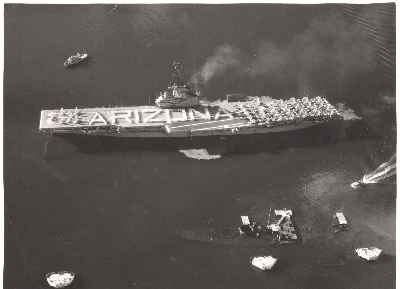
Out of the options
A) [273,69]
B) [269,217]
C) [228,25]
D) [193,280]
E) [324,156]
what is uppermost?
[228,25]

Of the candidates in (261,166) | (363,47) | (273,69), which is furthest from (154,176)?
(363,47)

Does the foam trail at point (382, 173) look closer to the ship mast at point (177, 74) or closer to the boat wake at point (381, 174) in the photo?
the boat wake at point (381, 174)

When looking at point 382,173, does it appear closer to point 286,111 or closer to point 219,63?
point 286,111

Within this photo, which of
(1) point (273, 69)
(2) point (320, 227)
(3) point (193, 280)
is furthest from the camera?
(1) point (273, 69)

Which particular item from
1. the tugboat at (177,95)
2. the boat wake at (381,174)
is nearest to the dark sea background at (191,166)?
the boat wake at (381,174)

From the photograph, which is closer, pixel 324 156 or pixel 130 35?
pixel 130 35

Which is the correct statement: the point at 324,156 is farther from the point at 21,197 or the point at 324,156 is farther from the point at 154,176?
the point at 21,197

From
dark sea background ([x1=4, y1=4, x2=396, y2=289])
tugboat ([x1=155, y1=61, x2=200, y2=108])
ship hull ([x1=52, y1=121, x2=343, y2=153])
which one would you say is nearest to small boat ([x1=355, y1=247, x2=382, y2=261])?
dark sea background ([x1=4, y1=4, x2=396, y2=289])
